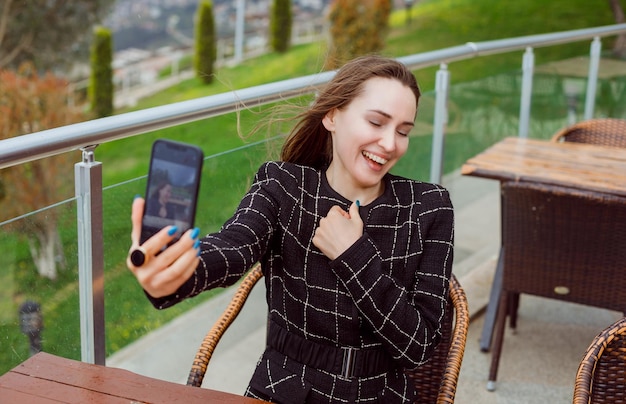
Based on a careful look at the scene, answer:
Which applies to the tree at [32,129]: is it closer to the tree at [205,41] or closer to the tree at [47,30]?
the tree at [47,30]

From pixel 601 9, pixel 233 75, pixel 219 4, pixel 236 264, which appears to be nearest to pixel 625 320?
pixel 236 264

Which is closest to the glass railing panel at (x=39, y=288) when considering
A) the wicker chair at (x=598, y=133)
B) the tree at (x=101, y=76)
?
the wicker chair at (x=598, y=133)

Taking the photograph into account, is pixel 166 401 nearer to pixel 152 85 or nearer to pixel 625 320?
pixel 625 320

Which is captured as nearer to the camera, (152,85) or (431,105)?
(431,105)

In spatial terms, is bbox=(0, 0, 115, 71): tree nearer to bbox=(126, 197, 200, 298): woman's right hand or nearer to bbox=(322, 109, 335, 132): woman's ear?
bbox=(322, 109, 335, 132): woman's ear

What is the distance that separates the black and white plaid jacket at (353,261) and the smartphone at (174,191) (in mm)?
374

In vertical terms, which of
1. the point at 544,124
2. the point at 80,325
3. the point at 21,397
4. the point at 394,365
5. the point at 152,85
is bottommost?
the point at 152,85

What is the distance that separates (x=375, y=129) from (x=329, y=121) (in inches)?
7.4

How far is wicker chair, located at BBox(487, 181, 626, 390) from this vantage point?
3.48 metres

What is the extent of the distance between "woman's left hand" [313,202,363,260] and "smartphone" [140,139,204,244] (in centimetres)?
50

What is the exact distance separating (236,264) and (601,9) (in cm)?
2415

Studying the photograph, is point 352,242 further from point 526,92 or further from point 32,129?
point 32,129

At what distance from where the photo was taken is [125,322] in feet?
10.6

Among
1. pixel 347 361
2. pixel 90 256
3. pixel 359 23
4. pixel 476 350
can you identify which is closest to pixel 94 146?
pixel 90 256
